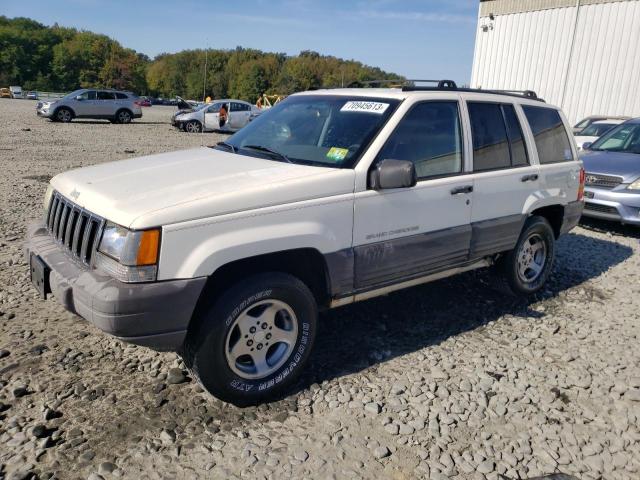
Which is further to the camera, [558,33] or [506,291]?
[558,33]

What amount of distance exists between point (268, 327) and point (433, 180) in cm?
166

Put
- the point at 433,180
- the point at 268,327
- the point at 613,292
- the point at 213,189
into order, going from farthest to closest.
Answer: the point at 613,292, the point at 433,180, the point at 268,327, the point at 213,189

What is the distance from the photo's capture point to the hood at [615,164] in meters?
7.65

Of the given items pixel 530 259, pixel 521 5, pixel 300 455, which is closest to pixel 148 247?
pixel 300 455

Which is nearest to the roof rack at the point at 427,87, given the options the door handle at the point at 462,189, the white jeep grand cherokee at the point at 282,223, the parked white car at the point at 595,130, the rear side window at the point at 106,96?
the white jeep grand cherokee at the point at 282,223

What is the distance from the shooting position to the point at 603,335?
176 inches

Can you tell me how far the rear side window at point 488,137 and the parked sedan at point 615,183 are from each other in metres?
3.90

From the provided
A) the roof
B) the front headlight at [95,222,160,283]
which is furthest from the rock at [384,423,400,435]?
the roof

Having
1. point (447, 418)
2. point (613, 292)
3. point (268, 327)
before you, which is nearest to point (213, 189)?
point (268, 327)

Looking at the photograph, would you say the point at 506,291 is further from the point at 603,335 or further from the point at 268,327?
the point at 268,327

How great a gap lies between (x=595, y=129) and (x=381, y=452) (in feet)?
Answer: 45.3

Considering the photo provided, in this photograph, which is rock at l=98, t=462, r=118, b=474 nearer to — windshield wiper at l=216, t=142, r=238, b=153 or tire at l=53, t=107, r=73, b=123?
windshield wiper at l=216, t=142, r=238, b=153

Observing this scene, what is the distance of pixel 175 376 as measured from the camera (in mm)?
3480

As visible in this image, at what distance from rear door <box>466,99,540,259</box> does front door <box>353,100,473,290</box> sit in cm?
17
